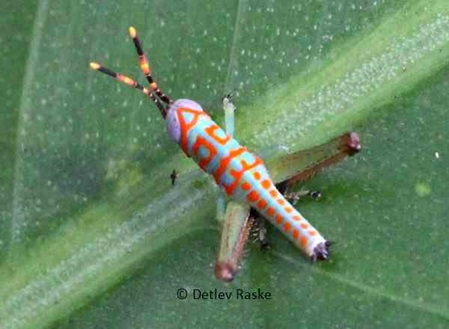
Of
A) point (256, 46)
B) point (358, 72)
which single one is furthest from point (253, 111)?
point (358, 72)

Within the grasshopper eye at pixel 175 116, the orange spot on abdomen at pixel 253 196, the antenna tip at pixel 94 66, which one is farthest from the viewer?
the orange spot on abdomen at pixel 253 196

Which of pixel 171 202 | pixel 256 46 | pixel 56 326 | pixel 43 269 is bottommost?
pixel 56 326

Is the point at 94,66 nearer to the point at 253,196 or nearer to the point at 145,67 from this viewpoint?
the point at 145,67

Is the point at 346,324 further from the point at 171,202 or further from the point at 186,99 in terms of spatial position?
the point at 186,99

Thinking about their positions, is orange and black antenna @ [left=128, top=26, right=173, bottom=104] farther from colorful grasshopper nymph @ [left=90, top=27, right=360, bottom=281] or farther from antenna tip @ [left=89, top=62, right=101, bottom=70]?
antenna tip @ [left=89, top=62, right=101, bottom=70]

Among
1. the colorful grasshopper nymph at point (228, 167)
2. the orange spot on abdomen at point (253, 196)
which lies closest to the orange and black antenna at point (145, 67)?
the colorful grasshopper nymph at point (228, 167)

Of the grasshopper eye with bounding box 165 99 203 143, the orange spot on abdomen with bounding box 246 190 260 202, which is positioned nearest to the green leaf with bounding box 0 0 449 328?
the grasshopper eye with bounding box 165 99 203 143

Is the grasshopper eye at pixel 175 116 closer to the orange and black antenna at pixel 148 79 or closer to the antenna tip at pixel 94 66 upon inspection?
→ the orange and black antenna at pixel 148 79

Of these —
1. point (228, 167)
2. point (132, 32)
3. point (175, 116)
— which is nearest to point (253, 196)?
point (228, 167)
